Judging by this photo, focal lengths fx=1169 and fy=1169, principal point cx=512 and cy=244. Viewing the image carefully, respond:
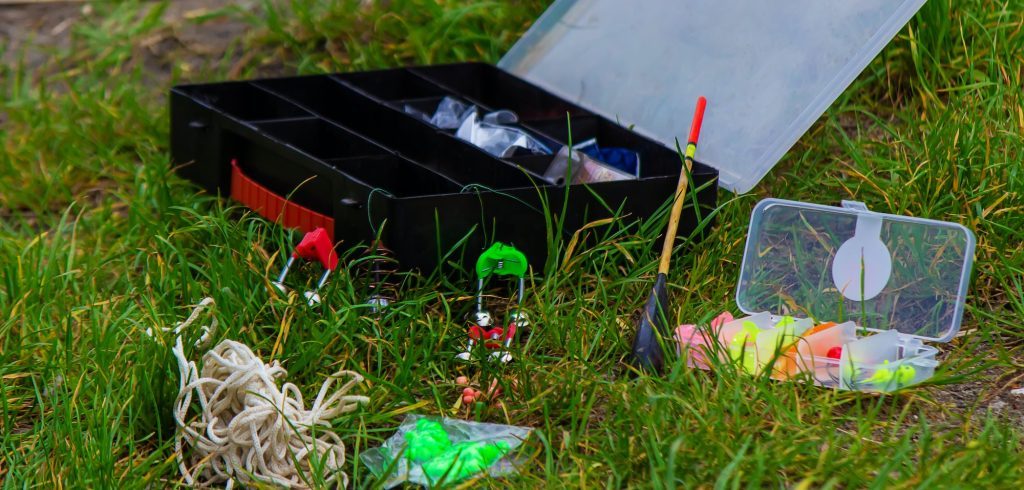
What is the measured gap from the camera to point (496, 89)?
3617 mm

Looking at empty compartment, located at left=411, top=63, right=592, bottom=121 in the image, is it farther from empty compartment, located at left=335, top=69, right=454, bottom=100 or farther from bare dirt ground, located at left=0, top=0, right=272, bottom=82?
bare dirt ground, located at left=0, top=0, right=272, bottom=82

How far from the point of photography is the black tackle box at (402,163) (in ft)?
8.68

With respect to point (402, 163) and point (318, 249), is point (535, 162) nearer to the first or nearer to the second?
point (402, 163)

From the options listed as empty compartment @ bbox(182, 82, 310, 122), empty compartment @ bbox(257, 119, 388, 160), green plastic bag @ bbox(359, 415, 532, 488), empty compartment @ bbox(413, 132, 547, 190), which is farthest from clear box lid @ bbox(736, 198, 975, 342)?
empty compartment @ bbox(182, 82, 310, 122)

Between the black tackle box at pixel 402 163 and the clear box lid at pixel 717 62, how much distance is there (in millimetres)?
165

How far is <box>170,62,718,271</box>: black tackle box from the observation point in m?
2.64

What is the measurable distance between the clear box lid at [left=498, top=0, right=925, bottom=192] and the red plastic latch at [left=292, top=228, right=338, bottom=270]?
103cm

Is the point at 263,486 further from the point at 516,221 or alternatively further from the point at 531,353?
the point at 516,221

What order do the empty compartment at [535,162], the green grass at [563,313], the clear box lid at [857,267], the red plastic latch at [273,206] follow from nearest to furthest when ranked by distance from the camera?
the green grass at [563,313] < the clear box lid at [857,267] < the red plastic latch at [273,206] < the empty compartment at [535,162]

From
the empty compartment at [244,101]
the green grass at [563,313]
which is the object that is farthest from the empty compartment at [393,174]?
the empty compartment at [244,101]

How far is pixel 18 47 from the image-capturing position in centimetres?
467

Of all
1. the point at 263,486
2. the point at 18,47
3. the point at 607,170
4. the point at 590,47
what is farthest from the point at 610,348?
the point at 18,47

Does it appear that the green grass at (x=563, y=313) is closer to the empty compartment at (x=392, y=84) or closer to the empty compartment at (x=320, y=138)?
the empty compartment at (x=320, y=138)

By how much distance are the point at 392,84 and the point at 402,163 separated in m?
0.74
